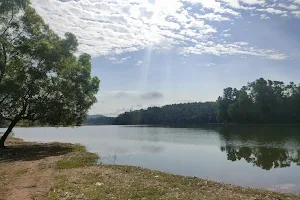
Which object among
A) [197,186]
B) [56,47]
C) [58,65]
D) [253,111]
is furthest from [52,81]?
[253,111]

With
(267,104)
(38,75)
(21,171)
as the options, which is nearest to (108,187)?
(21,171)

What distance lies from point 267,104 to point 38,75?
367 ft

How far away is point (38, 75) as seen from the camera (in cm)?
3120

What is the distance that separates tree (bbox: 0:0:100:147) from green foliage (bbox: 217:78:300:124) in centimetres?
10128

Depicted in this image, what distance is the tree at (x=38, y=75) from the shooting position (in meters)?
29.8

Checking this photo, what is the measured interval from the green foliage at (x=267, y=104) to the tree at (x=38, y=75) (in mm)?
101284

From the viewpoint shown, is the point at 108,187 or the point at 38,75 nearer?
the point at 108,187

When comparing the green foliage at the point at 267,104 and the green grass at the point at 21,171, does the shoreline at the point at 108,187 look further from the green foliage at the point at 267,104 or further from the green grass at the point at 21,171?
the green foliage at the point at 267,104

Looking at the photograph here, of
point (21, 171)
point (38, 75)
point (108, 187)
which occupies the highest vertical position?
point (38, 75)

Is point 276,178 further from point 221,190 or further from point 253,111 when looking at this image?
point 253,111

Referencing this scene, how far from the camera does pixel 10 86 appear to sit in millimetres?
28344

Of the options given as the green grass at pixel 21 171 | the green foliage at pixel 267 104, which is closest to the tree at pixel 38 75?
the green grass at pixel 21 171

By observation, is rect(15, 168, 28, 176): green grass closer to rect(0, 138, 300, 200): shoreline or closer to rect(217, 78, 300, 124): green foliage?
rect(0, 138, 300, 200): shoreline

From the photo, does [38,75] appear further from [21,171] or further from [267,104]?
[267,104]
